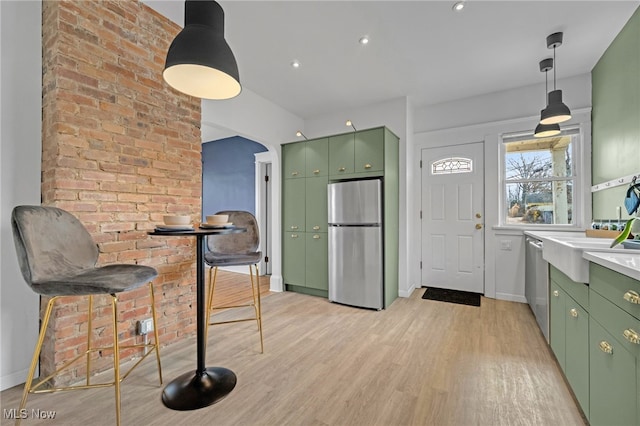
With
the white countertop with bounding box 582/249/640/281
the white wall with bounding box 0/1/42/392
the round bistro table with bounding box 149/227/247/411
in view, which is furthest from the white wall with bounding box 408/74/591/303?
the white wall with bounding box 0/1/42/392

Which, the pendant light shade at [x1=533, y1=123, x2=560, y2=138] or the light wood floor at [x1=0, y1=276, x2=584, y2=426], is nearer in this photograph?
the light wood floor at [x1=0, y1=276, x2=584, y2=426]

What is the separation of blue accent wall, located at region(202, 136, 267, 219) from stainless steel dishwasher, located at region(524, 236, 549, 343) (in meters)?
4.25

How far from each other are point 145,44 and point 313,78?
5.69 feet

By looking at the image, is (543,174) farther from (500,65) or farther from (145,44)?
(145,44)

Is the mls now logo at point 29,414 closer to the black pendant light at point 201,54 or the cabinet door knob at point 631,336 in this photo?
the black pendant light at point 201,54

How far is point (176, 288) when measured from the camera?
2.32 metres

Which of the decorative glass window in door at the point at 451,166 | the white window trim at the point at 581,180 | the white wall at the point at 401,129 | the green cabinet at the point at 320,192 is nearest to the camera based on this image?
the white window trim at the point at 581,180

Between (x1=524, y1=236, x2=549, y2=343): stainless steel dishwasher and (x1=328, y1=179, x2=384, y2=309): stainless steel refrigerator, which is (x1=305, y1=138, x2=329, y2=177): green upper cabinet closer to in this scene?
(x1=328, y1=179, x2=384, y2=309): stainless steel refrigerator

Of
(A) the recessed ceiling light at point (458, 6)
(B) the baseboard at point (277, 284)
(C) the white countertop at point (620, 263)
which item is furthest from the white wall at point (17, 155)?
(C) the white countertop at point (620, 263)

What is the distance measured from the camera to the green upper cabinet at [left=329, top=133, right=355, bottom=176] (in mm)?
3482

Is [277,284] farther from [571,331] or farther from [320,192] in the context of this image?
[571,331]

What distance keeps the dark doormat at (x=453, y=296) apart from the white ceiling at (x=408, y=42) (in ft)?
8.95

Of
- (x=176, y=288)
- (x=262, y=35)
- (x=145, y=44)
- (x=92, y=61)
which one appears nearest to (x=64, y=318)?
(x=176, y=288)

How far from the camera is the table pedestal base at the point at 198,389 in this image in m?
1.56
